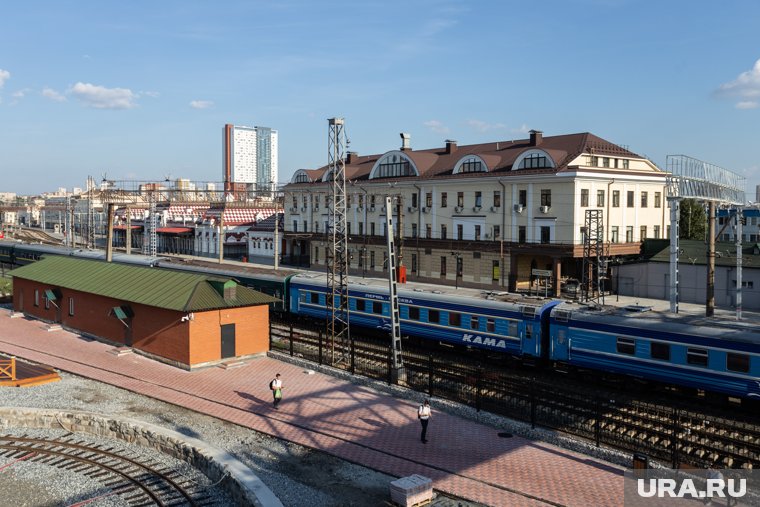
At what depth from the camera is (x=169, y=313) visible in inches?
1001

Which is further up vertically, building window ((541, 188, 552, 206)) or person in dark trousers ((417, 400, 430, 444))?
building window ((541, 188, 552, 206))

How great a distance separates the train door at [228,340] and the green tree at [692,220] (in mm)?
45534

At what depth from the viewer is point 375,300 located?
30266 millimetres

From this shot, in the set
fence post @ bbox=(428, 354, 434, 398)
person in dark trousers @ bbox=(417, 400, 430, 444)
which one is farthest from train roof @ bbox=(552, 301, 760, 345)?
person in dark trousers @ bbox=(417, 400, 430, 444)

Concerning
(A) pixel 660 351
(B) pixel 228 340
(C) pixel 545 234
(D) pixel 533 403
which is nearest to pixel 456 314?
(A) pixel 660 351

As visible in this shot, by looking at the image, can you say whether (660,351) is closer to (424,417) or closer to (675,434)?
(675,434)

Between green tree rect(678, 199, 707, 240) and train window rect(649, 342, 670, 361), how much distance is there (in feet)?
133

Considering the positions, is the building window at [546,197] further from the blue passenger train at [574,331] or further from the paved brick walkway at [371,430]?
the paved brick walkway at [371,430]

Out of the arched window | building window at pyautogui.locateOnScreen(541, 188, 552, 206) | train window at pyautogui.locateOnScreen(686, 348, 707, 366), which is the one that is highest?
the arched window

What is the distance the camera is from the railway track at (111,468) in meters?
14.6

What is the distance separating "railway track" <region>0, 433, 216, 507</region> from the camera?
14648 mm

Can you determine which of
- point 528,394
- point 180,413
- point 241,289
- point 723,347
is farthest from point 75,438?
point 723,347

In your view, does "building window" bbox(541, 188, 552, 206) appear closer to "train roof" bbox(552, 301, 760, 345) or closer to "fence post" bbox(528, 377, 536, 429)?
"train roof" bbox(552, 301, 760, 345)

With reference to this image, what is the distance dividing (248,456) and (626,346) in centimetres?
1298
